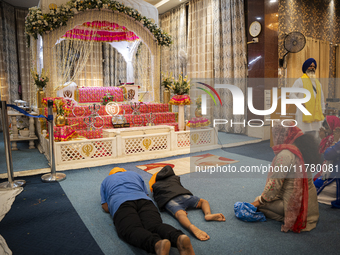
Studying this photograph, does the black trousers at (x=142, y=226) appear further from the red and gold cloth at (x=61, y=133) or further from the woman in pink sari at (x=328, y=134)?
the red and gold cloth at (x=61, y=133)

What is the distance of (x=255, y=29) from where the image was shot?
6410 millimetres

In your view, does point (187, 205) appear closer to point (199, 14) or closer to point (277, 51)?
point (277, 51)

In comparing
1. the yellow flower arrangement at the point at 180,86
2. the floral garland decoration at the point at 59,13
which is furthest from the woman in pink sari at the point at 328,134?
the floral garland decoration at the point at 59,13

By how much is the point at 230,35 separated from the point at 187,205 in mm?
5972

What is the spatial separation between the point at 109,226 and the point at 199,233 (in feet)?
2.52

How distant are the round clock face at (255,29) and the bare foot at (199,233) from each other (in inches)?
224

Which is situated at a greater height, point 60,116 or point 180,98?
point 180,98

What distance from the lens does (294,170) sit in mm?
1949

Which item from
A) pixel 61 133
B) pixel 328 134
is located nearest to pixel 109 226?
pixel 61 133

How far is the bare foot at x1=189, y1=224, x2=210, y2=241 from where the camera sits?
1.91 m

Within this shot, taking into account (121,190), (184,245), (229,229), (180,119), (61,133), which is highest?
(180,119)

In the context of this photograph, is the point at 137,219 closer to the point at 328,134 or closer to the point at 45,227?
the point at 45,227

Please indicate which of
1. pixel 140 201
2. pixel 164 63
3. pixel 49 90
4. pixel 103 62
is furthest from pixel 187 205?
pixel 103 62

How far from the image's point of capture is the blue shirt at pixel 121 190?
2.08 meters
